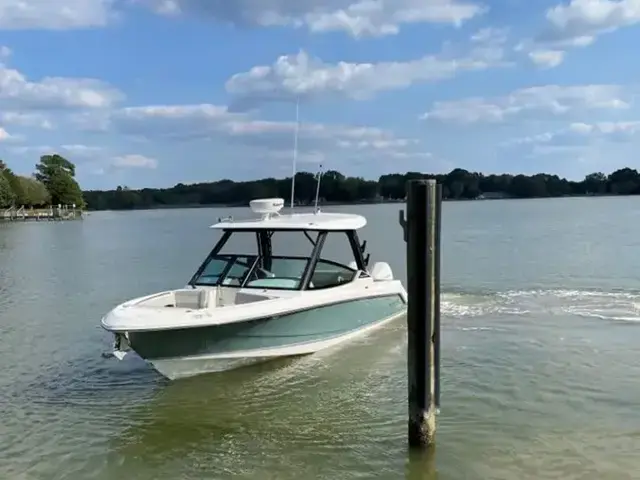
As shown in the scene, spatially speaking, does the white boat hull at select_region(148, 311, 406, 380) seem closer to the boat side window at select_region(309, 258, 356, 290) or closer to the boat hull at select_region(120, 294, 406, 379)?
the boat hull at select_region(120, 294, 406, 379)

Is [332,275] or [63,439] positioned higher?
[332,275]

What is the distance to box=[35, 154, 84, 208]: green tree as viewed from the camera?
11694cm

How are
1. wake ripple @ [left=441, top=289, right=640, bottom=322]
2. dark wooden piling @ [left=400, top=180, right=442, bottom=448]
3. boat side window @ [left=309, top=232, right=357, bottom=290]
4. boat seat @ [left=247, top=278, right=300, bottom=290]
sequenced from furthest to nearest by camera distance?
wake ripple @ [left=441, top=289, right=640, bottom=322]
boat side window @ [left=309, top=232, right=357, bottom=290]
boat seat @ [left=247, top=278, right=300, bottom=290]
dark wooden piling @ [left=400, top=180, right=442, bottom=448]

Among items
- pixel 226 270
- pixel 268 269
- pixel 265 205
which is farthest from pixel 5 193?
pixel 268 269

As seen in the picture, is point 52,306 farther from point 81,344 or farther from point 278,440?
point 278,440

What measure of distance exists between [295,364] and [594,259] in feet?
67.0

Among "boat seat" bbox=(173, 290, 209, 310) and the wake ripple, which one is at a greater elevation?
"boat seat" bbox=(173, 290, 209, 310)

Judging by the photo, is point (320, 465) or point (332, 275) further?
point (332, 275)

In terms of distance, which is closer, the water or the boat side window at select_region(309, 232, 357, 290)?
the water

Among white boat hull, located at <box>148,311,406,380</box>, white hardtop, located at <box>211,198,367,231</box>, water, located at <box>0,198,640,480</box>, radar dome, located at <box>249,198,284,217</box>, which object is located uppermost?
radar dome, located at <box>249,198,284,217</box>

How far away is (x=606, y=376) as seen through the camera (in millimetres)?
11234

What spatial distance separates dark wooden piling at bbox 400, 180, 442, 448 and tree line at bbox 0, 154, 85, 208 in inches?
3948

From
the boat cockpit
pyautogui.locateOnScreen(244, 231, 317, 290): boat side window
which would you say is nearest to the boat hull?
the boat cockpit

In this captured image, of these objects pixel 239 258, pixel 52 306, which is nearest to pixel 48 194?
pixel 52 306
